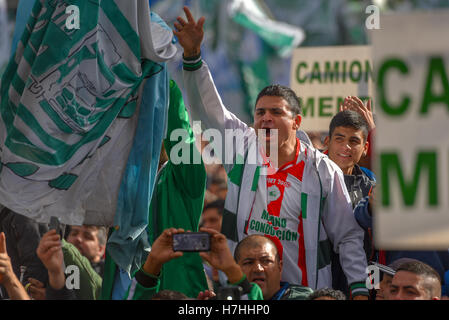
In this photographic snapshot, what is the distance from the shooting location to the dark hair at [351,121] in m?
5.46

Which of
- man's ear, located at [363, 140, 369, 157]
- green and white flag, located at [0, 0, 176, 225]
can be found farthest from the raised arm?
man's ear, located at [363, 140, 369, 157]

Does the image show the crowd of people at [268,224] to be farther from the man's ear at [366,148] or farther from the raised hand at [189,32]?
the man's ear at [366,148]

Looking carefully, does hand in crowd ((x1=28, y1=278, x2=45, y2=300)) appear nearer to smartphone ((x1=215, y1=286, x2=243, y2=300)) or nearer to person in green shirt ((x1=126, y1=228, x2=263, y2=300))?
person in green shirt ((x1=126, y1=228, x2=263, y2=300))

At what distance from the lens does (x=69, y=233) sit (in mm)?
6402

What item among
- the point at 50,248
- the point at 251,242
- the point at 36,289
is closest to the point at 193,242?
the point at 251,242

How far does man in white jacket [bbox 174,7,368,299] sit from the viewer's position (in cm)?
476

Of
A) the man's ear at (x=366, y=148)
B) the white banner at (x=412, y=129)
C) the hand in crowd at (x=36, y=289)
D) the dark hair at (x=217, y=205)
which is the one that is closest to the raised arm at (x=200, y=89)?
the man's ear at (x=366, y=148)

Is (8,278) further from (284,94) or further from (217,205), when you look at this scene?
(217,205)

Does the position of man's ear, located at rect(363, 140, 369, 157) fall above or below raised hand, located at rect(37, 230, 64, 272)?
above

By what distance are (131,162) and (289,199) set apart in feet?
2.81

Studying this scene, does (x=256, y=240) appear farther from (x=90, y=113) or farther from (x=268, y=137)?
(x=90, y=113)

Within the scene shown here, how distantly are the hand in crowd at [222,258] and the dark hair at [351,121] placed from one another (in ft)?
5.72

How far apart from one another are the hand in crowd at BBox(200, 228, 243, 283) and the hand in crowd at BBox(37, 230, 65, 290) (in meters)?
0.79
